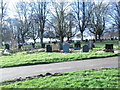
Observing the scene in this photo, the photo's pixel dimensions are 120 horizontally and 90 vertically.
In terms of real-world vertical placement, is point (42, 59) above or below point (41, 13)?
below

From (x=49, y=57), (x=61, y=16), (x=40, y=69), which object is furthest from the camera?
(x=61, y=16)

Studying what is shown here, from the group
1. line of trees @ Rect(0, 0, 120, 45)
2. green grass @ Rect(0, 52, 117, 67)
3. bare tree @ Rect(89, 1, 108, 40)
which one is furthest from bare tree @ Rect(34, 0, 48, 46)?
green grass @ Rect(0, 52, 117, 67)

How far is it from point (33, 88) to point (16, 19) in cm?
4125

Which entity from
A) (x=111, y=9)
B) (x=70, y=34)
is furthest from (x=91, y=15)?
(x=70, y=34)

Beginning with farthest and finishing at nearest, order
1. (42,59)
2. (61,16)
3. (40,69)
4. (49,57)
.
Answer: (61,16)
(49,57)
(42,59)
(40,69)

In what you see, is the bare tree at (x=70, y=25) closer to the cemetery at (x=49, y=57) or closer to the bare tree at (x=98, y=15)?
the bare tree at (x=98, y=15)

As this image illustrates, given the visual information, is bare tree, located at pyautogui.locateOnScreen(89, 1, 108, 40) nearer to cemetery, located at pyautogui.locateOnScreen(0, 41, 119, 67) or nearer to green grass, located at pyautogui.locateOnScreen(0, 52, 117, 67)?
cemetery, located at pyautogui.locateOnScreen(0, 41, 119, 67)

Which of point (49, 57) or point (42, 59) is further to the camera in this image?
point (49, 57)

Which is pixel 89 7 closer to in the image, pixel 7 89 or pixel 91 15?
pixel 91 15

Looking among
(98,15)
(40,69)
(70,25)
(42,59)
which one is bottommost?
(40,69)

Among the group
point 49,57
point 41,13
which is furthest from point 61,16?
point 49,57

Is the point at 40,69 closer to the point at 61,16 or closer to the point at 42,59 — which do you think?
the point at 42,59

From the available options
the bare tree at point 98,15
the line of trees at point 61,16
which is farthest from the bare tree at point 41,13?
the bare tree at point 98,15

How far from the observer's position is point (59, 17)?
3462 centimetres
